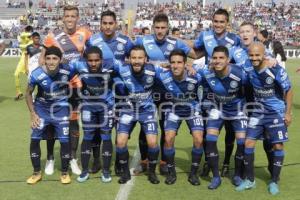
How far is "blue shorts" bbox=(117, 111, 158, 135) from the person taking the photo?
253 inches

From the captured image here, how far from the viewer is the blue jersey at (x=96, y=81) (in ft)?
20.9

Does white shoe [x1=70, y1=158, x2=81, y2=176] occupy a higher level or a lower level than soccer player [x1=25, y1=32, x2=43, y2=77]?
lower

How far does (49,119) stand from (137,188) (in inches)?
60.0

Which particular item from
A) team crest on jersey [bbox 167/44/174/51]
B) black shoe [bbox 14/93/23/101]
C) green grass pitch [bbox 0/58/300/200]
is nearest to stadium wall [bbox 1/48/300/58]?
black shoe [bbox 14/93/23/101]

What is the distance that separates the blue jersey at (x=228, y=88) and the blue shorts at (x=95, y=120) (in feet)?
4.55

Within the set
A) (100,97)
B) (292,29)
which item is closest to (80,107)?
(100,97)

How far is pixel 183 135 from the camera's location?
9.80m

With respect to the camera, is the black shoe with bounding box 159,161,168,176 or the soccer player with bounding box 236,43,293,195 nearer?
the soccer player with bounding box 236,43,293,195

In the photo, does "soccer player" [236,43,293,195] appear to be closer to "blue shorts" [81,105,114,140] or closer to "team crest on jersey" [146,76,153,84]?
"team crest on jersey" [146,76,153,84]

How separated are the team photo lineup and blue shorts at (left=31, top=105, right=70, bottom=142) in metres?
0.01

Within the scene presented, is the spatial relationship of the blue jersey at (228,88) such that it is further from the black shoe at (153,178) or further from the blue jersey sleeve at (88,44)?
the blue jersey sleeve at (88,44)

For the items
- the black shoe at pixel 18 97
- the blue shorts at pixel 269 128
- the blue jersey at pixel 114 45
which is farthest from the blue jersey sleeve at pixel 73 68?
the black shoe at pixel 18 97

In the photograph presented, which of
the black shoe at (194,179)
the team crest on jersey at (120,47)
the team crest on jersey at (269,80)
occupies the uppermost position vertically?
the team crest on jersey at (120,47)

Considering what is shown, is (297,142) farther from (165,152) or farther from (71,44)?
(71,44)
